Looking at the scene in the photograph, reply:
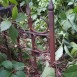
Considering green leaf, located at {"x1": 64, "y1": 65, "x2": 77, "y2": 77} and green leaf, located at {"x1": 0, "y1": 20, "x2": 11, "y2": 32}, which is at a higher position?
green leaf, located at {"x1": 0, "y1": 20, "x2": 11, "y2": 32}

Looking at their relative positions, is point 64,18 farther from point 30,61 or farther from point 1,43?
point 1,43

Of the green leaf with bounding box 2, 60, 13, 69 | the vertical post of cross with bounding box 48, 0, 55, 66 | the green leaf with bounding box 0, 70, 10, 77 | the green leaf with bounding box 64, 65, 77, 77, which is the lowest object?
the green leaf with bounding box 0, 70, 10, 77

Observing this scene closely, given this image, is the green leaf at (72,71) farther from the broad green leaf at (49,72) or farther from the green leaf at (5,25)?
the green leaf at (5,25)

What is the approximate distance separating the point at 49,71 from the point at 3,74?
0.72ft

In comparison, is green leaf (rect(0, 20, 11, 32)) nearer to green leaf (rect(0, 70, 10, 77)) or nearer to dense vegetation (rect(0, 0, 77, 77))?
dense vegetation (rect(0, 0, 77, 77))

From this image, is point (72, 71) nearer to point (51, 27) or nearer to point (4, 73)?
point (51, 27)

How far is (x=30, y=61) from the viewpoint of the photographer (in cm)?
142

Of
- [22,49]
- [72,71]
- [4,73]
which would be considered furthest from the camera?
[22,49]

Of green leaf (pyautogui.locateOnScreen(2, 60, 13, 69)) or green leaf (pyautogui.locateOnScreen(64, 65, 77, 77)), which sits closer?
green leaf (pyautogui.locateOnScreen(64, 65, 77, 77))

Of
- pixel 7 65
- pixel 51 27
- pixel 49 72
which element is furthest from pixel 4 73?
pixel 51 27

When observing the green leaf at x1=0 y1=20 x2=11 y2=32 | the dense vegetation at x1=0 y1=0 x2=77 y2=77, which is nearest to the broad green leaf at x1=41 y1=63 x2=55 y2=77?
the dense vegetation at x1=0 y1=0 x2=77 y2=77

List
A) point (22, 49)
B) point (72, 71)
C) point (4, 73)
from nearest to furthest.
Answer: point (72, 71) < point (4, 73) < point (22, 49)

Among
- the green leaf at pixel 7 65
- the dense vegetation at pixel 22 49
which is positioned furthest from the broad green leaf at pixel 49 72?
the green leaf at pixel 7 65

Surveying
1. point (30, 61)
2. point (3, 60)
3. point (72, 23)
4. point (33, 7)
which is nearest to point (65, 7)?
point (33, 7)
